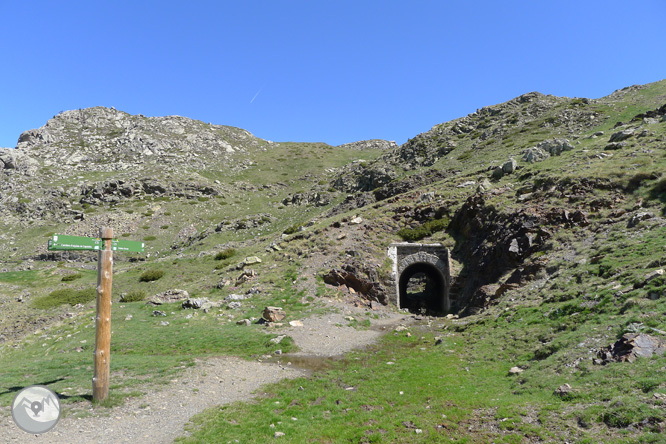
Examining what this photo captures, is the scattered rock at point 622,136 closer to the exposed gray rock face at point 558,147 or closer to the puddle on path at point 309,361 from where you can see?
the exposed gray rock face at point 558,147

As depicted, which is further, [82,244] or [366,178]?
[366,178]

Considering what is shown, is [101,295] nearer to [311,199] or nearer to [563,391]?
[563,391]

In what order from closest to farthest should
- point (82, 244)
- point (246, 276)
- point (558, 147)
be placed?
point (82, 244), point (246, 276), point (558, 147)

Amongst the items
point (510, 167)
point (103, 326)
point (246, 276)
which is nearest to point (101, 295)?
point (103, 326)

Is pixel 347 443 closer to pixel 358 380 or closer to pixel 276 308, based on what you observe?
pixel 358 380

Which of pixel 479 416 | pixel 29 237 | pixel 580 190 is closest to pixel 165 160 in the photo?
pixel 29 237

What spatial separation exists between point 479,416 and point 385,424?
2.95 metres

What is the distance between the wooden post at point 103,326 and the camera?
11.7 m

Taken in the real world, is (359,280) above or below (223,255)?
below

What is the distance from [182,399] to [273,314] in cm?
1245

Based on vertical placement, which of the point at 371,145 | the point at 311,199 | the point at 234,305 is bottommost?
the point at 234,305

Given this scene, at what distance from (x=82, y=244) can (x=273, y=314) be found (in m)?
15.1

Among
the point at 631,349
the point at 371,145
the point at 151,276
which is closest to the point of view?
the point at 631,349

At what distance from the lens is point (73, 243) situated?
38.1 feet
